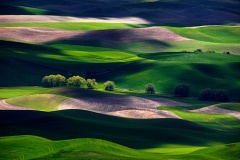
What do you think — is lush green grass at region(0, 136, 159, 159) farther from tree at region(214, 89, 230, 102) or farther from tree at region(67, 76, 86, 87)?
tree at region(67, 76, 86, 87)

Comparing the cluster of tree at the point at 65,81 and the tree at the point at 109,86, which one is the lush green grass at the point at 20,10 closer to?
the cluster of tree at the point at 65,81

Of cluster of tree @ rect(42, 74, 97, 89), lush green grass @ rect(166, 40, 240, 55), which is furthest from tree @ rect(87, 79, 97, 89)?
lush green grass @ rect(166, 40, 240, 55)

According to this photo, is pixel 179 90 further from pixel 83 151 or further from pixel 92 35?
pixel 92 35

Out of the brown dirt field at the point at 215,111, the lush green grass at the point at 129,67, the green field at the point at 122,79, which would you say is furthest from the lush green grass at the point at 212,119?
the lush green grass at the point at 129,67

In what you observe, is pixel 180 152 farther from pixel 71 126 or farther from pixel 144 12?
pixel 144 12

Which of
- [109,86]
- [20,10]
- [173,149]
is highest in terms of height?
[20,10]

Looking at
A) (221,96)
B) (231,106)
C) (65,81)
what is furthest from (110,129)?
(65,81)
